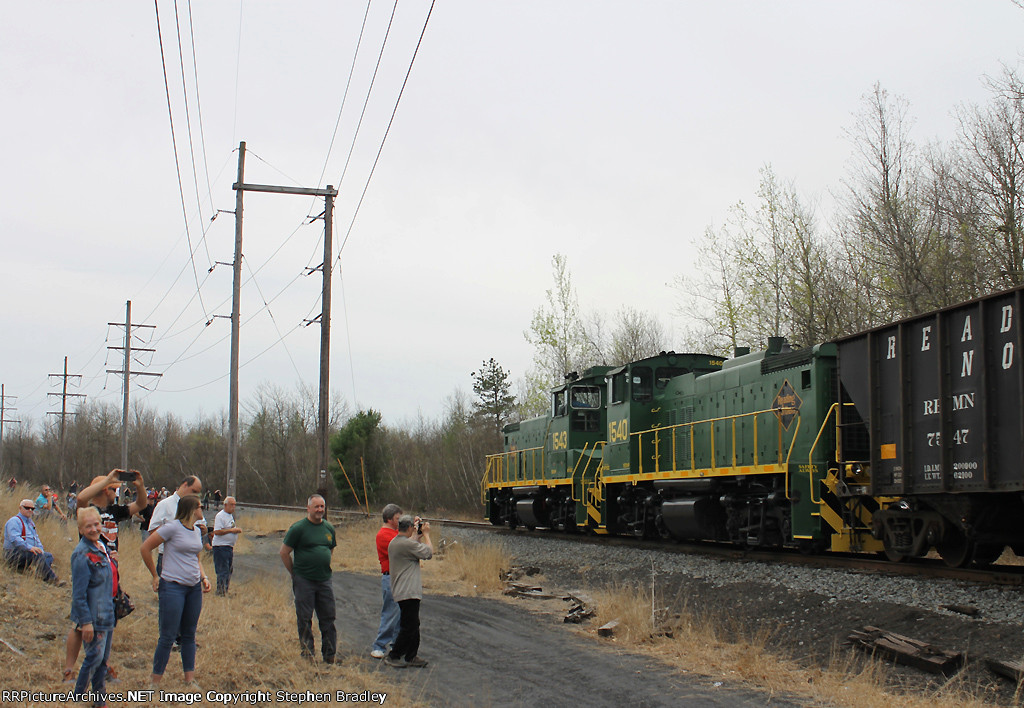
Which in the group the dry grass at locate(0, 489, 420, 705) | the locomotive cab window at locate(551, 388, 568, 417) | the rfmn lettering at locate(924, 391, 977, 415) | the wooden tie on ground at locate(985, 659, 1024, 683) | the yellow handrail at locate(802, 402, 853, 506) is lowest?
the dry grass at locate(0, 489, 420, 705)

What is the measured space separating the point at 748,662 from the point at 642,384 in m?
12.3

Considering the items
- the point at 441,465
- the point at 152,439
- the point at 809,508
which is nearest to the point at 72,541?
the point at 809,508

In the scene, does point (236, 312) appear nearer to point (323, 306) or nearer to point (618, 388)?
point (323, 306)

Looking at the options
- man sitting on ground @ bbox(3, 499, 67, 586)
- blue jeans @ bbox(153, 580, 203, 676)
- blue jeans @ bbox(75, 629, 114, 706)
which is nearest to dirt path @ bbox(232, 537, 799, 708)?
blue jeans @ bbox(153, 580, 203, 676)

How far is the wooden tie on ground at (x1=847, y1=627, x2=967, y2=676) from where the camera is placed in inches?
301

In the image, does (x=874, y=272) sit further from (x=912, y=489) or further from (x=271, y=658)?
(x=271, y=658)

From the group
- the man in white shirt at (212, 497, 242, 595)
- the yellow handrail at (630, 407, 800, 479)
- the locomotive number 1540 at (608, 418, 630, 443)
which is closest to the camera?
the man in white shirt at (212, 497, 242, 595)

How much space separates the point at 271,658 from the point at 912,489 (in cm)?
835

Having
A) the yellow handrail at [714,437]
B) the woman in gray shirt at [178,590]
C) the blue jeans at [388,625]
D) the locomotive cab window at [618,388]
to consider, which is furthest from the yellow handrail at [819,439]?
the woman in gray shirt at [178,590]

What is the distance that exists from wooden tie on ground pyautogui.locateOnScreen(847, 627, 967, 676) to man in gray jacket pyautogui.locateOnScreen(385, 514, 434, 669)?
14.5ft

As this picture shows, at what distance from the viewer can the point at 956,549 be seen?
1187cm

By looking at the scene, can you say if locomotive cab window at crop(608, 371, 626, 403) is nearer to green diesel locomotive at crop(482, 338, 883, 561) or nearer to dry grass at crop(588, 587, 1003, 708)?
green diesel locomotive at crop(482, 338, 883, 561)

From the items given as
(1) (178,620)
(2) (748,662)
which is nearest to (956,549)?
(2) (748,662)

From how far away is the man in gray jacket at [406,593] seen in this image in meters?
8.62
